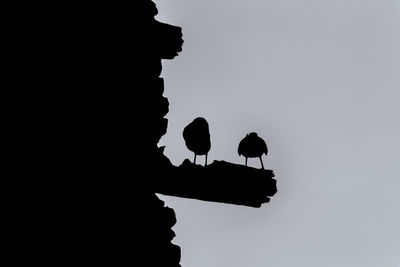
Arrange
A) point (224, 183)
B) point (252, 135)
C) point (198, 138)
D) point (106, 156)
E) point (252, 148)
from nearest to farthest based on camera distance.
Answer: point (106, 156) < point (224, 183) < point (198, 138) < point (252, 148) < point (252, 135)

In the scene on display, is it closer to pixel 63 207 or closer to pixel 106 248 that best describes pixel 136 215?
pixel 106 248

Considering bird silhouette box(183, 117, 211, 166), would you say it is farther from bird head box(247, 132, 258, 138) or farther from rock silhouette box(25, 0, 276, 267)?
rock silhouette box(25, 0, 276, 267)

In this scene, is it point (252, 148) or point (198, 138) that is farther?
point (252, 148)

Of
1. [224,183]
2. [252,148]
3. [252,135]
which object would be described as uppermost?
[252,135]

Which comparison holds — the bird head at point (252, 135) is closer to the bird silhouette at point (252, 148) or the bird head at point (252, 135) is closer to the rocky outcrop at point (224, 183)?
the bird silhouette at point (252, 148)

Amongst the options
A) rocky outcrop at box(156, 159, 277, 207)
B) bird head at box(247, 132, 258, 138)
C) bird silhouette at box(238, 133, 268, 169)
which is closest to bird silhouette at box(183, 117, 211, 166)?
bird silhouette at box(238, 133, 268, 169)

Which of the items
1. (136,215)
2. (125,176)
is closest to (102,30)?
(125,176)

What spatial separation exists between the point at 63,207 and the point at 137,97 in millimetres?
1270

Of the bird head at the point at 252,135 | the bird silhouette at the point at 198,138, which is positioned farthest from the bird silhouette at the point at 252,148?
the bird silhouette at the point at 198,138

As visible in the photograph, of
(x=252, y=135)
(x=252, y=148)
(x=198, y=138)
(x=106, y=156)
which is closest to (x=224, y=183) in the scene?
(x=106, y=156)

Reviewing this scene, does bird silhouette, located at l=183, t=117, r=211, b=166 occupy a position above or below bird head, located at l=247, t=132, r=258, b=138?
below

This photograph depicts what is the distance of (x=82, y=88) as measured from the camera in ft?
11.8

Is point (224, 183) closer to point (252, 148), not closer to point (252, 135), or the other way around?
point (252, 148)

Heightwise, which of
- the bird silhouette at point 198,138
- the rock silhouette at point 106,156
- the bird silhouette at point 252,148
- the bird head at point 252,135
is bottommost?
the rock silhouette at point 106,156
